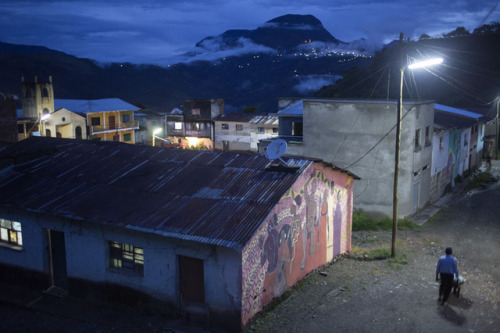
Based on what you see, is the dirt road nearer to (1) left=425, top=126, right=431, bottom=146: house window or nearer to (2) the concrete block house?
(2) the concrete block house

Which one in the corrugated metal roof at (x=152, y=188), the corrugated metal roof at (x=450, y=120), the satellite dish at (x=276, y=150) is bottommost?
the corrugated metal roof at (x=152, y=188)

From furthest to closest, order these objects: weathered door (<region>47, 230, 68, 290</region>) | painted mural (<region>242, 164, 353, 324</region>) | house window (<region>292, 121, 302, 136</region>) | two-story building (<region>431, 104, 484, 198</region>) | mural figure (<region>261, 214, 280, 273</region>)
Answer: house window (<region>292, 121, 302, 136</region>) < two-story building (<region>431, 104, 484, 198</region>) < weathered door (<region>47, 230, 68, 290</region>) < mural figure (<region>261, 214, 280, 273</region>) < painted mural (<region>242, 164, 353, 324</region>)

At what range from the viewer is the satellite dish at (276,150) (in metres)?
13.6

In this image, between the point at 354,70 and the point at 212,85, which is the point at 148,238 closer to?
the point at 354,70

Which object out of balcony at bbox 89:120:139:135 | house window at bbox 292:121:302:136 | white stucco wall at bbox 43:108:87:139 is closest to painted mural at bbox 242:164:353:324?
house window at bbox 292:121:302:136

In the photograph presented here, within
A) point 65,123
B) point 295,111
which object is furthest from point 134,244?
point 65,123

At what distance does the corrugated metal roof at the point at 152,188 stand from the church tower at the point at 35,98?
32.0 metres

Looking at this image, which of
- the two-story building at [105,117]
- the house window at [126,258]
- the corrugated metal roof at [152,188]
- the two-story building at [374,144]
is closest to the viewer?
the corrugated metal roof at [152,188]

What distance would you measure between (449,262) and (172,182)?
8.40 m

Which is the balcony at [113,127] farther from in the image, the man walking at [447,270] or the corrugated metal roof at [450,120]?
the man walking at [447,270]

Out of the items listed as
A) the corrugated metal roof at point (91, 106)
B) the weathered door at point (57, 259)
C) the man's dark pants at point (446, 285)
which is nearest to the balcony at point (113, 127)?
the corrugated metal roof at point (91, 106)

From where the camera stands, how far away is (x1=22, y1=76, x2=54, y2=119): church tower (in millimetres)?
45500

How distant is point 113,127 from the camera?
5578cm

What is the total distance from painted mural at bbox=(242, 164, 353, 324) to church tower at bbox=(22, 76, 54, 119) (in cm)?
3873
